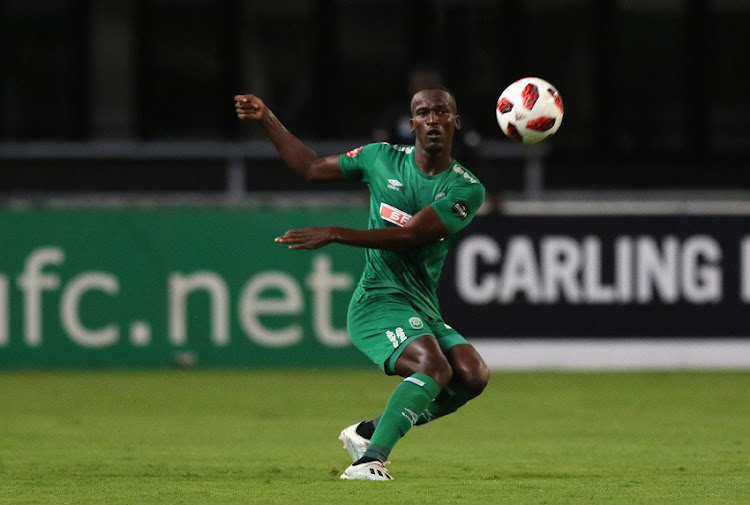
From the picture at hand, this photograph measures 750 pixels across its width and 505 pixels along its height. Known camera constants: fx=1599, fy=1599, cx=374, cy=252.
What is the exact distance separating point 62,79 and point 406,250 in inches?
505

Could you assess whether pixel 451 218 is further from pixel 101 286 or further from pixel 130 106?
pixel 130 106

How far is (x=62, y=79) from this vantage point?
789 inches

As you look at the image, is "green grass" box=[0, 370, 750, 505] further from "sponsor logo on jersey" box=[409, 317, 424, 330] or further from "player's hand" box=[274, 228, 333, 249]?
"player's hand" box=[274, 228, 333, 249]

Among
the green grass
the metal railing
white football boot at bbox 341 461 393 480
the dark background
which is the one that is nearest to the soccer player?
white football boot at bbox 341 461 393 480

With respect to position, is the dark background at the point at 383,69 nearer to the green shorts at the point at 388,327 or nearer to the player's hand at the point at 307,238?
the green shorts at the point at 388,327

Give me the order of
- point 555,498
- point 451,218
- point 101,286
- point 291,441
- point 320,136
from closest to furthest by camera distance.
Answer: point 555,498 < point 451,218 < point 291,441 < point 101,286 < point 320,136

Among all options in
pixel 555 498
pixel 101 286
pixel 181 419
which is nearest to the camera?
pixel 555 498

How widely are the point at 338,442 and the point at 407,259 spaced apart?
6.23 ft

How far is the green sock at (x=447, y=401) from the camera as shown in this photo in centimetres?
825

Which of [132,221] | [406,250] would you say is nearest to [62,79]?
[132,221]

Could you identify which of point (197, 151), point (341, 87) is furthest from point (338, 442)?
point (341, 87)

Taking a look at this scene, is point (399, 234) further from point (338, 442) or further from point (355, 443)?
point (338, 442)

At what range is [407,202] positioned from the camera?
8.15 meters

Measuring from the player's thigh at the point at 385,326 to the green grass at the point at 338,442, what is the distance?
2.01 ft
